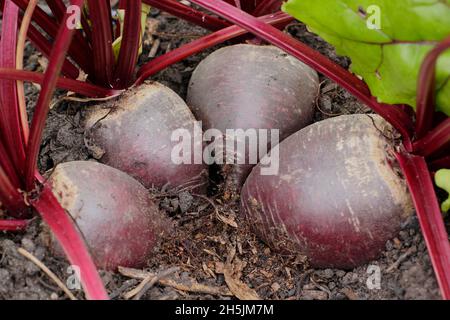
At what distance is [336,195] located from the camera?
165 cm

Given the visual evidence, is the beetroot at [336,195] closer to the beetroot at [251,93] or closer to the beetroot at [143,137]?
the beetroot at [251,93]

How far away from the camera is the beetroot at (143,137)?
1.87 metres

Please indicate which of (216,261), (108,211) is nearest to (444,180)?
(216,261)

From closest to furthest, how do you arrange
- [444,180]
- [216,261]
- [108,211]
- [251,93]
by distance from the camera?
[444,180] → [108,211] → [216,261] → [251,93]

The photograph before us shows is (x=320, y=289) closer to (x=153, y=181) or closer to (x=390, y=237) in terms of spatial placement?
(x=390, y=237)

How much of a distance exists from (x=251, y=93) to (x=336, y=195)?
48 cm

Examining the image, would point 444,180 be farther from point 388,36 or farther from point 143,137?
point 143,137

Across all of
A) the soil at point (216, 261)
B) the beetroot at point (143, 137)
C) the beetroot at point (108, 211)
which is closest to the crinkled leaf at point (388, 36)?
the soil at point (216, 261)

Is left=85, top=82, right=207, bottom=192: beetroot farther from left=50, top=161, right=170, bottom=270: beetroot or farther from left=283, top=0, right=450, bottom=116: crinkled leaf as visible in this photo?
left=283, top=0, right=450, bottom=116: crinkled leaf

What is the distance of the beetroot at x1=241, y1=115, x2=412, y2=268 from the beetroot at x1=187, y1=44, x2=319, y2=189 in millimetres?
166

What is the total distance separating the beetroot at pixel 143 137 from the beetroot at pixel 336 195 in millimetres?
274

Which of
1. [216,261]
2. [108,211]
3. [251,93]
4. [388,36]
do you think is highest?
[388,36]

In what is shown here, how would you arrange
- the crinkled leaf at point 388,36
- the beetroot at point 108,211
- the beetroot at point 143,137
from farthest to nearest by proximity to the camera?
1. the beetroot at point 143,137
2. the beetroot at point 108,211
3. the crinkled leaf at point 388,36

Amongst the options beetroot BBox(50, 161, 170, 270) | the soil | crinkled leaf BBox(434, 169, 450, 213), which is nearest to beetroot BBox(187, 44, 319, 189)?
the soil
